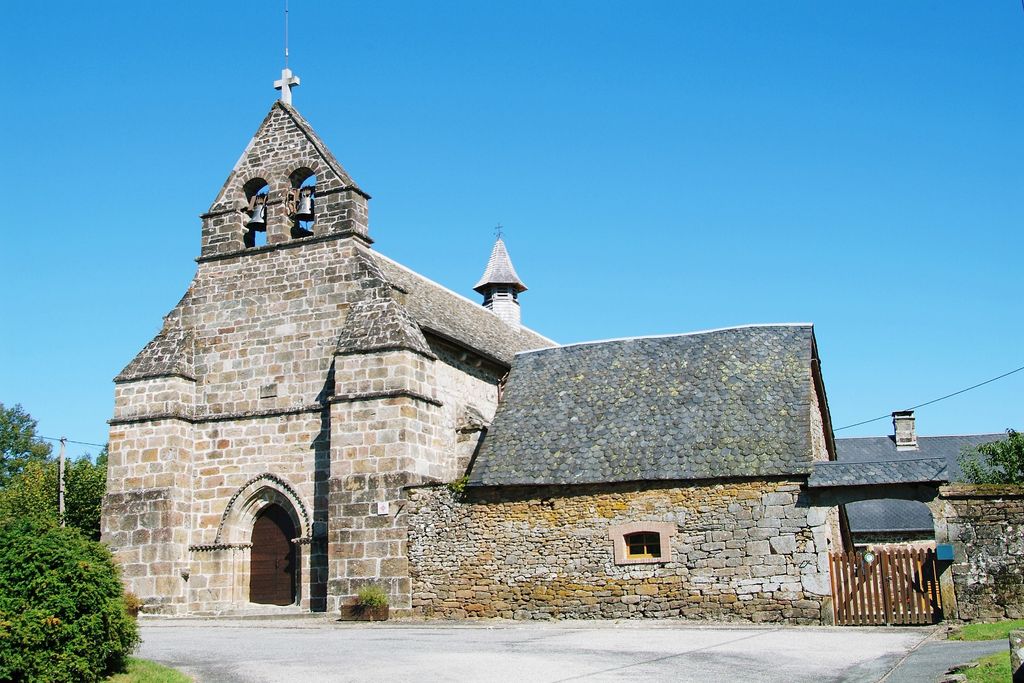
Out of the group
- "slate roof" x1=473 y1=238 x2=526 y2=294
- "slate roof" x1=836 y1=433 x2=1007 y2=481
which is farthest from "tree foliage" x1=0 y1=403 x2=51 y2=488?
"slate roof" x1=836 y1=433 x2=1007 y2=481

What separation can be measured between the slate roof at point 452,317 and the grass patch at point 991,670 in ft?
49.1

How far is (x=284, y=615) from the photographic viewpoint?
22.8 meters

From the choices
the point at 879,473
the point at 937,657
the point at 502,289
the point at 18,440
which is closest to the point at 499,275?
the point at 502,289

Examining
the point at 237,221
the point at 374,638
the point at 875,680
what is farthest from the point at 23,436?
the point at 875,680

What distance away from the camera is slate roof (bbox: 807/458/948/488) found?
61.8 ft

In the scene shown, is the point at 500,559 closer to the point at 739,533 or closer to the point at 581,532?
the point at 581,532

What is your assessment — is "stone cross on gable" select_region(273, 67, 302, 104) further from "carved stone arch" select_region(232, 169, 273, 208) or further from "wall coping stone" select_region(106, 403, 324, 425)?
"wall coping stone" select_region(106, 403, 324, 425)

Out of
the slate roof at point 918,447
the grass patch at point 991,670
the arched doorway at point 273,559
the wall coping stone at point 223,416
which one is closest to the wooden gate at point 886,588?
the grass patch at point 991,670

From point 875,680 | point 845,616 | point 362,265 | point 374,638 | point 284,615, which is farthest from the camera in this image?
point 362,265

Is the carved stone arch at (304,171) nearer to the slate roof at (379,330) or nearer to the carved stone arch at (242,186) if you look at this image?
the carved stone arch at (242,186)

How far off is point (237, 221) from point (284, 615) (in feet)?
32.1

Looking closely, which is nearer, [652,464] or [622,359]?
[652,464]

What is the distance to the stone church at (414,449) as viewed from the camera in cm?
2038

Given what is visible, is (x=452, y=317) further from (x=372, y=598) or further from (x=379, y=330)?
(x=372, y=598)
